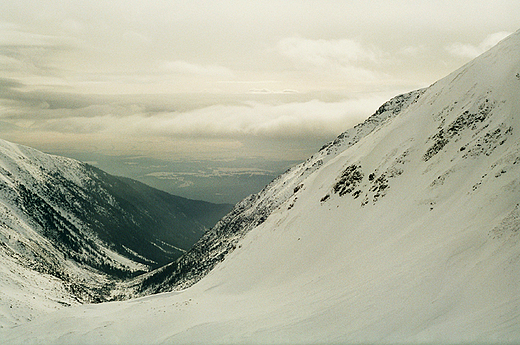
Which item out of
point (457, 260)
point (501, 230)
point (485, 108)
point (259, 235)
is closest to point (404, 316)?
point (457, 260)

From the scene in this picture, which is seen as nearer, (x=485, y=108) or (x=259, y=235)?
(x=485, y=108)

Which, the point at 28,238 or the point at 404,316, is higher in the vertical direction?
the point at 404,316

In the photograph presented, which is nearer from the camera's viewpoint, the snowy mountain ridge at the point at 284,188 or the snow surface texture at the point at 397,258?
the snow surface texture at the point at 397,258

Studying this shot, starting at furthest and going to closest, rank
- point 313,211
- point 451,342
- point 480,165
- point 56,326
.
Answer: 1. point 313,211
2. point 480,165
3. point 56,326
4. point 451,342

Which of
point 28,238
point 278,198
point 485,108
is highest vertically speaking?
point 485,108

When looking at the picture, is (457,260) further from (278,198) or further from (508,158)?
(278,198)

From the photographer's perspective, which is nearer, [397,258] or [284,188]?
[397,258]

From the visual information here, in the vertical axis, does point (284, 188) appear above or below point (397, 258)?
below

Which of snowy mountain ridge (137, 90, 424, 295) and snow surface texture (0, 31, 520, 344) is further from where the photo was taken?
snowy mountain ridge (137, 90, 424, 295)
